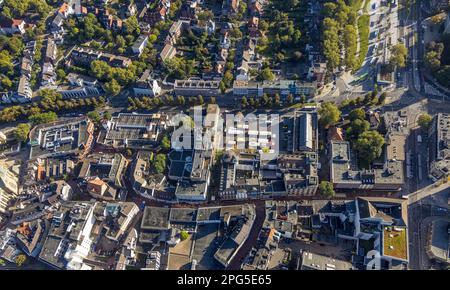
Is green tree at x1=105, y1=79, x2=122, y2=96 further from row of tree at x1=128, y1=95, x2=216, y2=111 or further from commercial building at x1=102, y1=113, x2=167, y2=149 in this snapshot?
commercial building at x1=102, y1=113, x2=167, y2=149

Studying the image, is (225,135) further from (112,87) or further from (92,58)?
(92,58)

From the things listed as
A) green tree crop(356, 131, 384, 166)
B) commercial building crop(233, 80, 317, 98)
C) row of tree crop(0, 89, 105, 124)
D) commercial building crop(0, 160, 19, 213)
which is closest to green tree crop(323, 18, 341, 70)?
commercial building crop(233, 80, 317, 98)

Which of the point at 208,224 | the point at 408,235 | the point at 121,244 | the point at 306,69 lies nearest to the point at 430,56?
the point at 306,69

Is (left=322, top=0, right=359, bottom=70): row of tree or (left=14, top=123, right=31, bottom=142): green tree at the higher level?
(left=322, top=0, right=359, bottom=70): row of tree

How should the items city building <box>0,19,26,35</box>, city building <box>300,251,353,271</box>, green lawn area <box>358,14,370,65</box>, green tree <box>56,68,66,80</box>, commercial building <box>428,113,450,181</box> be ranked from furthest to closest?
1. city building <box>0,19,26,35</box>
2. green tree <box>56,68,66,80</box>
3. green lawn area <box>358,14,370,65</box>
4. commercial building <box>428,113,450,181</box>
5. city building <box>300,251,353,271</box>

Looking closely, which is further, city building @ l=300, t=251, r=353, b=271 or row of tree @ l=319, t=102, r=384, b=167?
row of tree @ l=319, t=102, r=384, b=167

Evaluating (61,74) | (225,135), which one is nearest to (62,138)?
(61,74)

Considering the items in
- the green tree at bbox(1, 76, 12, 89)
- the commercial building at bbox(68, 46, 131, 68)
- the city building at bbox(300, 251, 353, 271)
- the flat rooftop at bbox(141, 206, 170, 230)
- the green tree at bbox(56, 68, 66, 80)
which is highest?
the commercial building at bbox(68, 46, 131, 68)

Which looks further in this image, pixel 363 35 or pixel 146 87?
pixel 363 35
